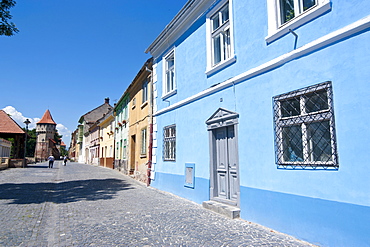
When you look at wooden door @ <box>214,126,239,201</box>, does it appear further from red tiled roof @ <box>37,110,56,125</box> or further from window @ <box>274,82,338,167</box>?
red tiled roof @ <box>37,110,56,125</box>

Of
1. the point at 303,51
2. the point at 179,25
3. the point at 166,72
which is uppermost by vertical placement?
the point at 179,25

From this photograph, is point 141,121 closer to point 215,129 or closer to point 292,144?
point 215,129

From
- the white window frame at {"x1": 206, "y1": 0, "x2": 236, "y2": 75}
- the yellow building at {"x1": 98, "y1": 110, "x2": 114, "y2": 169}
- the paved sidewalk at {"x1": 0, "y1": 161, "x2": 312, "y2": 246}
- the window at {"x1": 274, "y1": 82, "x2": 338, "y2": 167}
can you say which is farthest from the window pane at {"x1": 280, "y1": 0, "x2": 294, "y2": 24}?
the yellow building at {"x1": 98, "y1": 110, "x2": 114, "y2": 169}

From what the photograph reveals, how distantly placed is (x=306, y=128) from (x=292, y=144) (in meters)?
0.44

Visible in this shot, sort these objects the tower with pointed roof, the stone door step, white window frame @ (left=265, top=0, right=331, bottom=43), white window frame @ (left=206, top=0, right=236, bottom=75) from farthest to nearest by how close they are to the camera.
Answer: the tower with pointed roof → white window frame @ (left=206, top=0, right=236, bottom=75) → the stone door step → white window frame @ (left=265, top=0, right=331, bottom=43)

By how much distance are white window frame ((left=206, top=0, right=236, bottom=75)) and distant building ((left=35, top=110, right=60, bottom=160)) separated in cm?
6819

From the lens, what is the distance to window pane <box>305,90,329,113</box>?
179 inches

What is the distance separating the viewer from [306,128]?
4.86 m

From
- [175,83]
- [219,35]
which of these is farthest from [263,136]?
[175,83]

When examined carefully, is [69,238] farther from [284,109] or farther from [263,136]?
[284,109]

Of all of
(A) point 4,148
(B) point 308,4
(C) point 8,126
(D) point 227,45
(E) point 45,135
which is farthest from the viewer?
(E) point 45,135

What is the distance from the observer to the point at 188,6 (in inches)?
348

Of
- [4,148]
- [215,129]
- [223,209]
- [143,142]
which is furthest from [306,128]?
[4,148]

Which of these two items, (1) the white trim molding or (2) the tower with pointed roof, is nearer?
(1) the white trim molding
